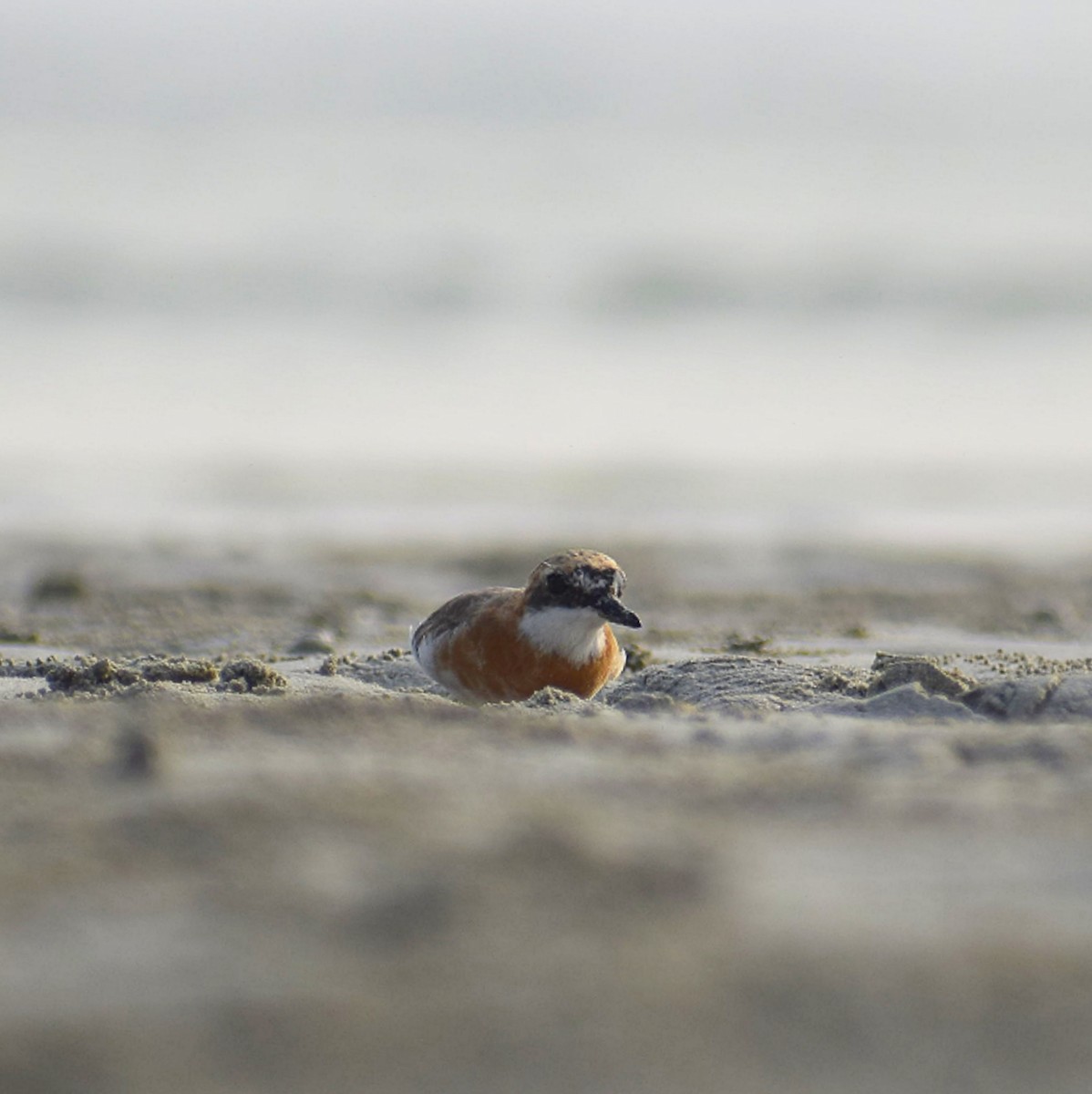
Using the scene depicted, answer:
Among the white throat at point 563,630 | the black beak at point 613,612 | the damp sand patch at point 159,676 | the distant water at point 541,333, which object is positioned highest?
the distant water at point 541,333

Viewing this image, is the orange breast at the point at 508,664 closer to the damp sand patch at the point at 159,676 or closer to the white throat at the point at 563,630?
the white throat at the point at 563,630

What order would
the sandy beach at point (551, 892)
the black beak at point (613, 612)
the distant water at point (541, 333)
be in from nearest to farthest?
1. the sandy beach at point (551, 892)
2. the black beak at point (613, 612)
3. the distant water at point (541, 333)

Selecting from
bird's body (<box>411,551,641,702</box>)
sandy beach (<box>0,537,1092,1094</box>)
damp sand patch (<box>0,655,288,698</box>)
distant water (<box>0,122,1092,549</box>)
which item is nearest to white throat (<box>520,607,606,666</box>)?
bird's body (<box>411,551,641,702</box>)

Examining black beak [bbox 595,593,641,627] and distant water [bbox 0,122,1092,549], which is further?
distant water [bbox 0,122,1092,549]

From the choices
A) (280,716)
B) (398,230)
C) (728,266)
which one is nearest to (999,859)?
(280,716)

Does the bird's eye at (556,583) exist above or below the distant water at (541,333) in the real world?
below

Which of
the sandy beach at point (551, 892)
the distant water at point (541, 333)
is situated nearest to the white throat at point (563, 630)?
the sandy beach at point (551, 892)

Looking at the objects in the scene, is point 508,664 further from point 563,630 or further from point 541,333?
point 541,333

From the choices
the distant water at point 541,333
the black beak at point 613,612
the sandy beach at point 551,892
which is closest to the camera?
the sandy beach at point 551,892

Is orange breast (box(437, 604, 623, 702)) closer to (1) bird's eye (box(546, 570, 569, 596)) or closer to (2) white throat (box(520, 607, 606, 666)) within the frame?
(2) white throat (box(520, 607, 606, 666))

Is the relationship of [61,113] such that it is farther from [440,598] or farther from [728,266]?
[440,598]
